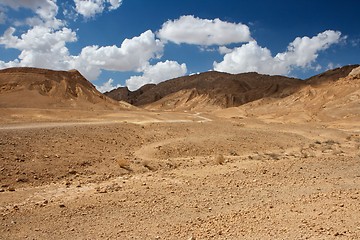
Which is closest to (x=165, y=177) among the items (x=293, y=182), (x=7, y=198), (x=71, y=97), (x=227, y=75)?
(x=293, y=182)

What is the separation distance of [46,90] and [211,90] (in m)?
63.3

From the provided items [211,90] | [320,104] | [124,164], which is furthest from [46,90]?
[211,90]

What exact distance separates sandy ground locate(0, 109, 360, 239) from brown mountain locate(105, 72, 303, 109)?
226 ft

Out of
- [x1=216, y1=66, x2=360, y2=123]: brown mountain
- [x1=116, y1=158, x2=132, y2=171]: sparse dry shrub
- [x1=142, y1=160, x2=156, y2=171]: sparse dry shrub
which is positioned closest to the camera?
[x1=116, y1=158, x2=132, y2=171]: sparse dry shrub

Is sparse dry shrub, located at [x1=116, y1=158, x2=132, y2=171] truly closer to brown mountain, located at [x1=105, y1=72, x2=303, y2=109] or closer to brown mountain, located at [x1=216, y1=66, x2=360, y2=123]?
brown mountain, located at [x1=216, y1=66, x2=360, y2=123]

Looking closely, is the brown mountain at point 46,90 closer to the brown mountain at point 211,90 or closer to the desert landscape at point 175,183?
the desert landscape at point 175,183

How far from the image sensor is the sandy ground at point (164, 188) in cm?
915

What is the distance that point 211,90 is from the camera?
11475 cm

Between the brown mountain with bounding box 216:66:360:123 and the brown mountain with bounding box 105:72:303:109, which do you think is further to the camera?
the brown mountain with bounding box 105:72:303:109

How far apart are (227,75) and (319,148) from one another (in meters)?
111

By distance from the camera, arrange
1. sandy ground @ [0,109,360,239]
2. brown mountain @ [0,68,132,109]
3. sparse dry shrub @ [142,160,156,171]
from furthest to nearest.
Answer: brown mountain @ [0,68,132,109]
sparse dry shrub @ [142,160,156,171]
sandy ground @ [0,109,360,239]

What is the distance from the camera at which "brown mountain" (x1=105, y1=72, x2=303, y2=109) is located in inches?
3986

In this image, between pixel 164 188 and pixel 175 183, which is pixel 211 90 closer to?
pixel 175 183

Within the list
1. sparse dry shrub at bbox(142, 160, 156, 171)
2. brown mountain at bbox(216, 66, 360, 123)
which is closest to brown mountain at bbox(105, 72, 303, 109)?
brown mountain at bbox(216, 66, 360, 123)
